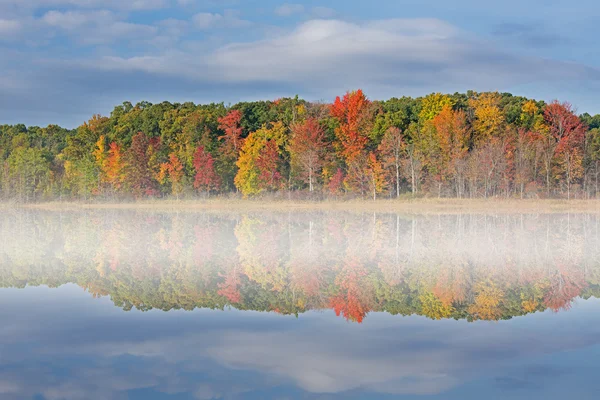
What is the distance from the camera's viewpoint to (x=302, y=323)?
905 cm

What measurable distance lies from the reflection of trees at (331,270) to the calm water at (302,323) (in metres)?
0.06

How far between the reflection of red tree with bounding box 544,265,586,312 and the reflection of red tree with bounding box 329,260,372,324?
303 cm

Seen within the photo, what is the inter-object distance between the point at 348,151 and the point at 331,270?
45025 millimetres

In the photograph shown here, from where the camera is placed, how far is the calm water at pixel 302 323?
6.51m

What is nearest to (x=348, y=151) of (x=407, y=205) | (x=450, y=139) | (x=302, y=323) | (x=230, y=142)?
(x=450, y=139)

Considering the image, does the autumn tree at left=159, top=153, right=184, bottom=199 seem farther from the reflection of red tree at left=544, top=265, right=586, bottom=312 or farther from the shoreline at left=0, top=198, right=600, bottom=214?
the reflection of red tree at left=544, top=265, right=586, bottom=312

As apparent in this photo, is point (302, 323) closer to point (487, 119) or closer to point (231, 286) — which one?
point (231, 286)

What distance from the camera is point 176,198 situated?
6203cm

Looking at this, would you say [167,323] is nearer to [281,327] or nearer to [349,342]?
[281,327]

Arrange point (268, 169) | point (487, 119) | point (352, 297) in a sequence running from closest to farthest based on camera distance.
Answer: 1. point (352, 297)
2. point (268, 169)
3. point (487, 119)

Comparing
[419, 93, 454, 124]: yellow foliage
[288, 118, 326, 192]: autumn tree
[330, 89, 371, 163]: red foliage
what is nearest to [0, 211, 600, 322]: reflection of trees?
[288, 118, 326, 192]: autumn tree

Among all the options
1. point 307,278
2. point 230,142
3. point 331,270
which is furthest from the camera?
point 230,142

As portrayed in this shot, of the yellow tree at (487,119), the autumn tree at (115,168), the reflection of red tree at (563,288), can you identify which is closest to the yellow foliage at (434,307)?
the reflection of red tree at (563,288)

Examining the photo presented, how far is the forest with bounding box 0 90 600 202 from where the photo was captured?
54312 mm
